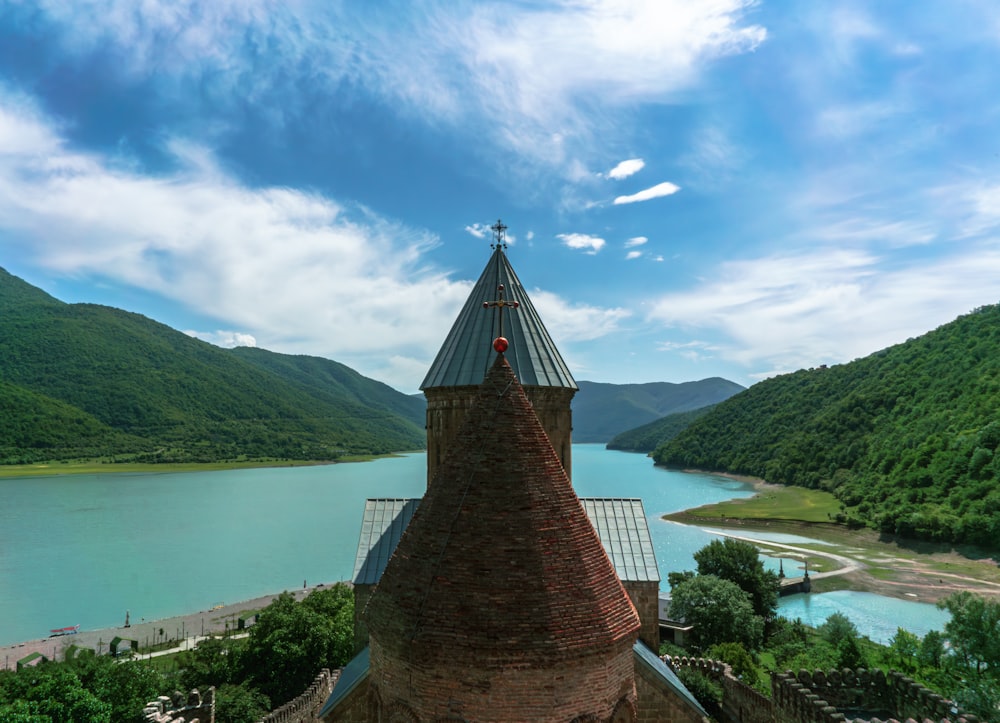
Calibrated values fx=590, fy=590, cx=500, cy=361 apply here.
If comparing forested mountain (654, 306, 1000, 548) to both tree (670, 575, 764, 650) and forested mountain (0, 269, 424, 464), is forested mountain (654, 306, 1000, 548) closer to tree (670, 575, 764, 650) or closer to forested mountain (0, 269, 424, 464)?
tree (670, 575, 764, 650)

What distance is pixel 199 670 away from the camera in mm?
16578

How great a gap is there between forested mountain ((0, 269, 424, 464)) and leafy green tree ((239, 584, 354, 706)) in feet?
304

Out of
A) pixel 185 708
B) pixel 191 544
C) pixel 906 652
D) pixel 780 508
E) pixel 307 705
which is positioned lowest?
pixel 191 544

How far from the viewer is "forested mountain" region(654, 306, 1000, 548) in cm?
3938

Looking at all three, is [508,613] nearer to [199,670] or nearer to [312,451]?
[199,670]

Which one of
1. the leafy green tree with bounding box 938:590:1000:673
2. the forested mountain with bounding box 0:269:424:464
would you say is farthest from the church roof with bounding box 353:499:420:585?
the forested mountain with bounding box 0:269:424:464

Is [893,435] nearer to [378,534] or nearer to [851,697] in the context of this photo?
[851,697]

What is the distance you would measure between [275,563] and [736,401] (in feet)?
251

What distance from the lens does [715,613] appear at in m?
20.4

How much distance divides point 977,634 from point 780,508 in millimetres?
39545

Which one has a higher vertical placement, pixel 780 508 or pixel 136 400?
pixel 136 400

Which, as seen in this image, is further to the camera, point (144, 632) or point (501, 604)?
point (144, 632)

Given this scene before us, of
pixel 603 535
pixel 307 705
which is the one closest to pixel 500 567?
pixel 603 535

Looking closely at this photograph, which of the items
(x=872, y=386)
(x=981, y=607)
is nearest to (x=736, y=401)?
(x=872, y=386)
